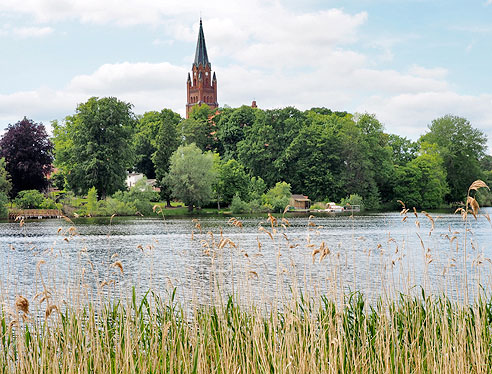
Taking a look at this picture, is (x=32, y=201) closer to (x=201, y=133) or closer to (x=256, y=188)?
(x=256, y=188)

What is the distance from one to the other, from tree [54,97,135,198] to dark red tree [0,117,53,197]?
366 cm

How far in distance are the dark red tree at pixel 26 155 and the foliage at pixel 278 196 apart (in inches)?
957

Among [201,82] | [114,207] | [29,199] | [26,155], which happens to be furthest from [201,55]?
[29,199]

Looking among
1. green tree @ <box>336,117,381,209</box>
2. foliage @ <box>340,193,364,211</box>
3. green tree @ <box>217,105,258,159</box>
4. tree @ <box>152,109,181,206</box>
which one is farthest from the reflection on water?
green tree @ <box>217,105,258,159</box>

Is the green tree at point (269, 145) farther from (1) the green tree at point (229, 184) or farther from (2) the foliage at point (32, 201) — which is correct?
(2) the foliage at point (32, 201)

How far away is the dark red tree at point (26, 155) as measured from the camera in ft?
182

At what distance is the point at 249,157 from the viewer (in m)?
76.1

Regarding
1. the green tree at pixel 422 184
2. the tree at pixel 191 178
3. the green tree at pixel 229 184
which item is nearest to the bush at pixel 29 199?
the tree at pixel 191 178

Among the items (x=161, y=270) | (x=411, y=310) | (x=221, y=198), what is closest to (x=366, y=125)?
(x=221, y=198)

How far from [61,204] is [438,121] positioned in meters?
56.9

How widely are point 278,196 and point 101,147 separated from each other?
826 inches

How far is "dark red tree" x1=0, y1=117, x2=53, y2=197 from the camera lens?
55.4m

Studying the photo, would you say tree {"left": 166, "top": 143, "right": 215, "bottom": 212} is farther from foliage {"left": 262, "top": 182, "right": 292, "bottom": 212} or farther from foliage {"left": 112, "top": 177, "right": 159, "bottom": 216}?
foliage {"left": 262, "top": 182, "right": 292, "bottom": 212}

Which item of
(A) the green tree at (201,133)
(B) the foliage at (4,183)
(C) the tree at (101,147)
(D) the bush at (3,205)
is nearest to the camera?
(D) the bush at (3,205)
